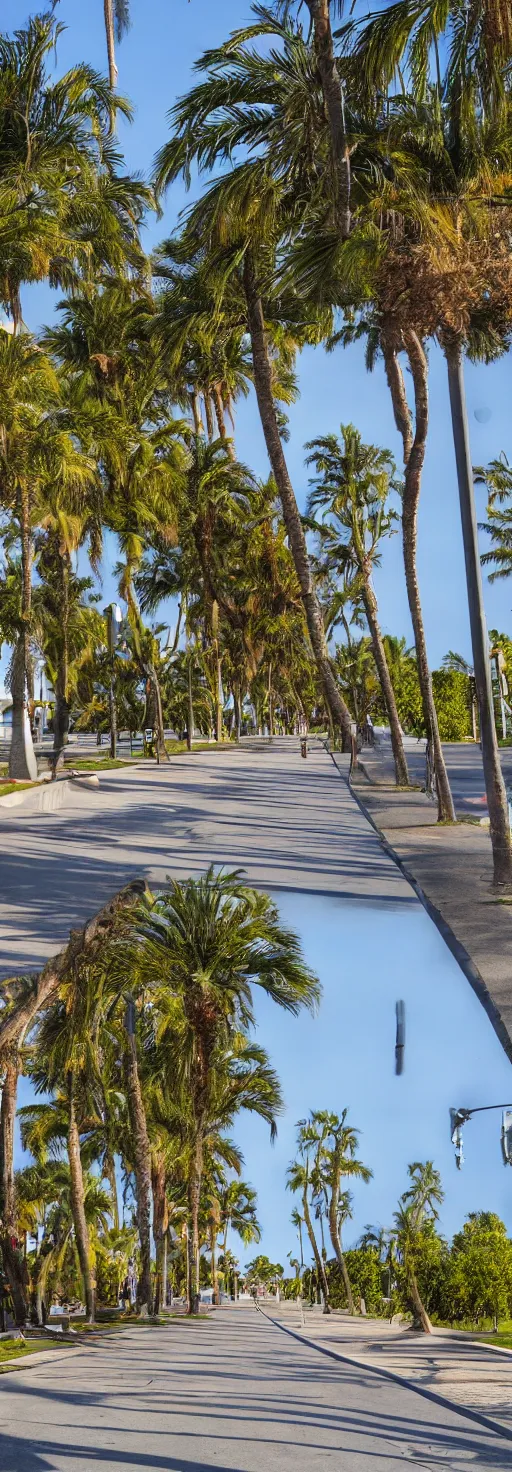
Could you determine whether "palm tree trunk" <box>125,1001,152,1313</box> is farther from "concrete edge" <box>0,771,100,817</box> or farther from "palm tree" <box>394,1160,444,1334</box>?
"palm tree" <box>394,1160,444,1334</box>

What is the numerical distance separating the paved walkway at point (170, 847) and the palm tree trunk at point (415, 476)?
192cm

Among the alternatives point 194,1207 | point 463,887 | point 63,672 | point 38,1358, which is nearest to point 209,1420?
point 38,1358

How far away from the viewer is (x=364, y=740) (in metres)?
28.0

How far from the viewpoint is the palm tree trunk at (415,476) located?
15312 millimetres

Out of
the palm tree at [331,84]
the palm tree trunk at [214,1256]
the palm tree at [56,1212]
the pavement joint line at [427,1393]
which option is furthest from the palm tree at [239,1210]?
the palm tree at [331,84]

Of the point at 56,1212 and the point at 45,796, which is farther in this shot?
the point at 56,1212

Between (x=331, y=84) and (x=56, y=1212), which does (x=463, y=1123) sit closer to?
(x=331, y=84)

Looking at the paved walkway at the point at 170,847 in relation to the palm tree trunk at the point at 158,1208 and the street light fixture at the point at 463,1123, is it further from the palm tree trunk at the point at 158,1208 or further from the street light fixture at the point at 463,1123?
the palm tree trunk at the point at 158,1208

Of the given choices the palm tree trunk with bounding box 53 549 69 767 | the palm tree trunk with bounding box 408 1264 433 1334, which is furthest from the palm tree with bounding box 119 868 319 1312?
the palm tree trunk with bounding box 408 1264 433 1334

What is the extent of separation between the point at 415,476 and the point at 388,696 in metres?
4.02

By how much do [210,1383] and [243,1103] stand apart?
37.0 ft

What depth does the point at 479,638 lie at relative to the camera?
34.0 ft

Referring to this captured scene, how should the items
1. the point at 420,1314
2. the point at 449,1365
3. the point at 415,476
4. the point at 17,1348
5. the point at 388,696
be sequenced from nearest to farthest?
the point at 17,1348 → the point at 415,476 → the point at 388,696 → the point at 449,1365 → the point at 420,1314

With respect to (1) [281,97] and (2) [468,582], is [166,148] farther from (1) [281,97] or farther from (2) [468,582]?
(2) [468,582]
